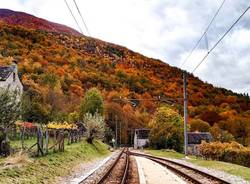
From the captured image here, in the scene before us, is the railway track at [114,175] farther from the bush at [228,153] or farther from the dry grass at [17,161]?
the bush at [228,153]

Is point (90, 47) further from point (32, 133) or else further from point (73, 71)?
point (32, 133)

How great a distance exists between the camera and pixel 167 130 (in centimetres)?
9031

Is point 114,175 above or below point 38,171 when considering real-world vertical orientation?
below

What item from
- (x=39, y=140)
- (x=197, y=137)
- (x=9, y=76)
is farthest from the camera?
(x=197, y=137)

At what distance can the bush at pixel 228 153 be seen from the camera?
142ft

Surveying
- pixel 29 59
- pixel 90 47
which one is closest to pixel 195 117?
pixel 90 47

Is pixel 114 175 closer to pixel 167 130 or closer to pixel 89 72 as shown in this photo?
pixel 167 130

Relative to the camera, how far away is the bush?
43188mm

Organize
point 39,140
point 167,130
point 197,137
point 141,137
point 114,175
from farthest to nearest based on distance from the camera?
point 141,137 → point 197,137 → point 167,130 → point 39,140 → point 114,175

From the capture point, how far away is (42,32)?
153875mm

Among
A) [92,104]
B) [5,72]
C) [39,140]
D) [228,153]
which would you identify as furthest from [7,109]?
[92,104]

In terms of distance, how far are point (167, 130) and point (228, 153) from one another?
44.3 meters

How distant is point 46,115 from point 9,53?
5780 cm

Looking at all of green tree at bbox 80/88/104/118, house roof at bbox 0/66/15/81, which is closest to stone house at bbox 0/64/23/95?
house roof at bbox 0/66/15/81
